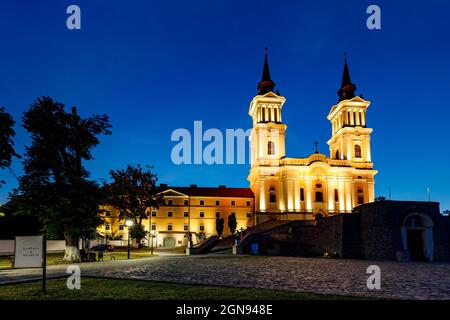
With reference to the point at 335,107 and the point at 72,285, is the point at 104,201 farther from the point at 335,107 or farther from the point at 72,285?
the point at 335,107

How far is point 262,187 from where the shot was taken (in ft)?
227

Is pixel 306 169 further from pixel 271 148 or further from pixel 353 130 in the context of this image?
pixel 353 130

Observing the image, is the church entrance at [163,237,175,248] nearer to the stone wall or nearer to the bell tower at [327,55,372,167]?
the bell tower at [327,55,372,167]

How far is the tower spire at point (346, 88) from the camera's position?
3066 inches

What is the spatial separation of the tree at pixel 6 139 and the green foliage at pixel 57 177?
264 inches

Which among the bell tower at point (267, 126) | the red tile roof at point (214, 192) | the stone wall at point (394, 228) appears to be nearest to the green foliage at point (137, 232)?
the red tile roof at point (214, 192)

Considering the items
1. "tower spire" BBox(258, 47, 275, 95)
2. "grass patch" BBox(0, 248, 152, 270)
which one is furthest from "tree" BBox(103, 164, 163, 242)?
"tower spire" BBox(258, 47, 275, 95)

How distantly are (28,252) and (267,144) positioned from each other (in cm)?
5437

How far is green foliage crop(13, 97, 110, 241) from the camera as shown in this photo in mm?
27938

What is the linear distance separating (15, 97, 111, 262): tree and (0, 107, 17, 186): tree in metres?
6.82

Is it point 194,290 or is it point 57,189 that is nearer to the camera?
point 194,290
